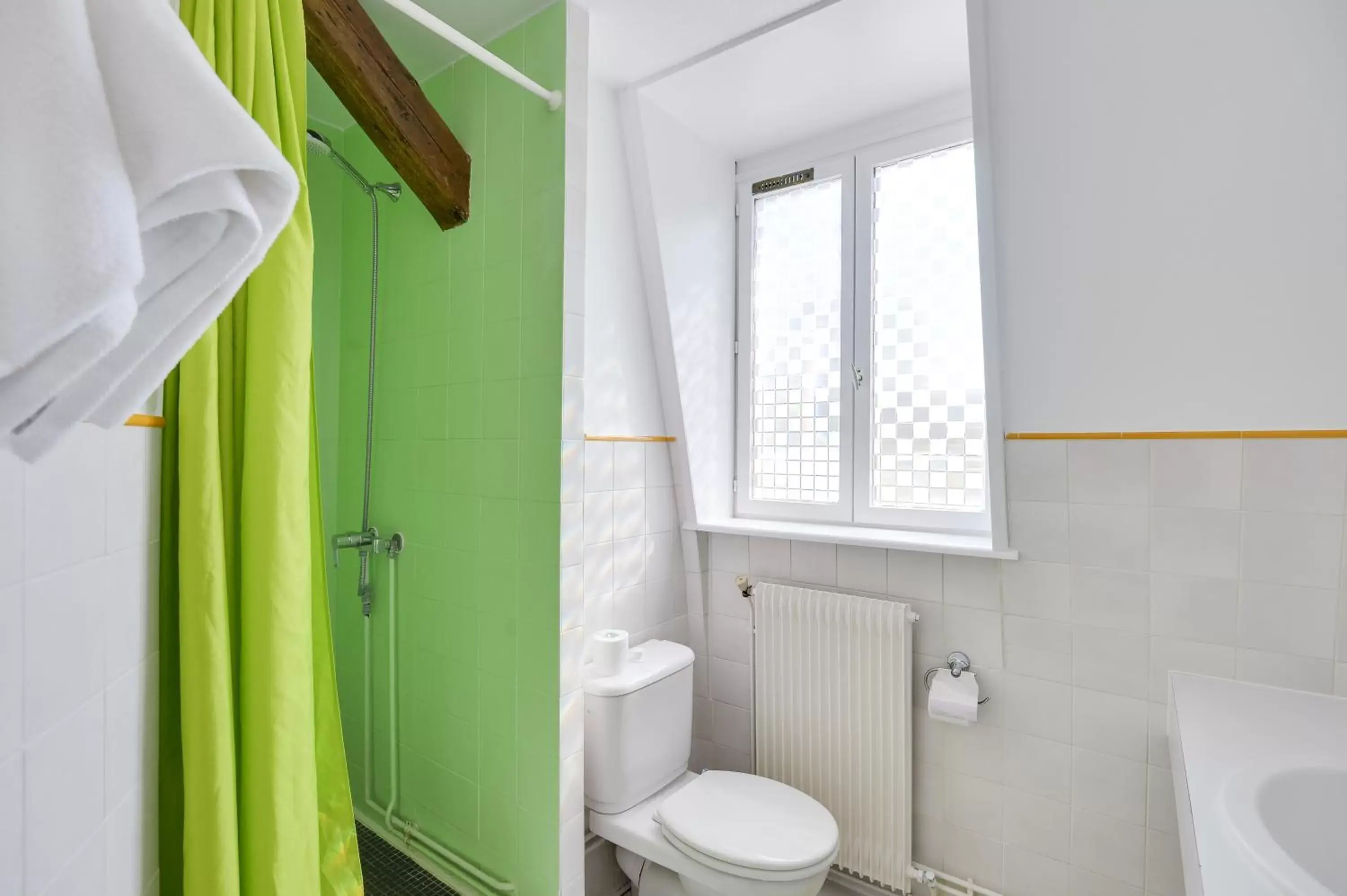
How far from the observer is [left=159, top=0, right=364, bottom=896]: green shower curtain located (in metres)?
0.96

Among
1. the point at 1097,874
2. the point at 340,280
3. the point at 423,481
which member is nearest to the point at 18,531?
the point at 423,481

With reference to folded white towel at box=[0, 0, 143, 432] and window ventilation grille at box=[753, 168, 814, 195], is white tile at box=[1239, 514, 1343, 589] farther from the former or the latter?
folded white towel at box=[0, 0, 143, 432]

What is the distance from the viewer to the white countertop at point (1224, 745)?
2.55 ft

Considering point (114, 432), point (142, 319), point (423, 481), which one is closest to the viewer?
point (142, 319)

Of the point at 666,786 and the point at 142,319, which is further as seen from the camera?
the point at 666,786

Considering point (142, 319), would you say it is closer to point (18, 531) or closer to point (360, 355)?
point (18, 531)

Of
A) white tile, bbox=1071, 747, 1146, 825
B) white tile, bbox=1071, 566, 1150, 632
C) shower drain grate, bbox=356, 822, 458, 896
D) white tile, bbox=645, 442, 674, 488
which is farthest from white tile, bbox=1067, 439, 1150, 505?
shower drain grate, bbox=356, 822, 458, 896

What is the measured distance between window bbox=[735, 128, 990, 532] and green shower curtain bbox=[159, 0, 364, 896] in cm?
149

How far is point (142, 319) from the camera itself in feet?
1.46

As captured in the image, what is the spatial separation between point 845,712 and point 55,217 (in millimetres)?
1928

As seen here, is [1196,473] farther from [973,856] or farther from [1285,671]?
[973,856]

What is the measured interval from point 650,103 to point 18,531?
6.19 feet

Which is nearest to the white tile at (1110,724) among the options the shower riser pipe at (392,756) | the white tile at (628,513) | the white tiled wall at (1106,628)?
the white tiled wall at (1106,628)

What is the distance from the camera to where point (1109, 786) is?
1565 millimetres
